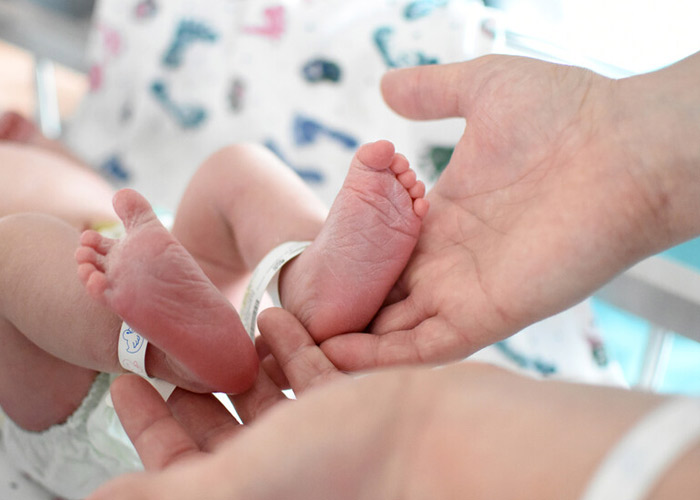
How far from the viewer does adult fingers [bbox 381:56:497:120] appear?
32.4 inches

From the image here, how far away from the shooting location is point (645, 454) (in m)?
0.38

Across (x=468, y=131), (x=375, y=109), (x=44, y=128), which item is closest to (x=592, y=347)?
(x=468, y=131)

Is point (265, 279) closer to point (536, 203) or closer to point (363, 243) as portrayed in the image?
point (363, 243)

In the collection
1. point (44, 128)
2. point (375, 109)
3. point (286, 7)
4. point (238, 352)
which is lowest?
point (44, 128)

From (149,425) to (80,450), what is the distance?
0.97ft

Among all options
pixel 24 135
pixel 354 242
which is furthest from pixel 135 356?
pixel 24 135

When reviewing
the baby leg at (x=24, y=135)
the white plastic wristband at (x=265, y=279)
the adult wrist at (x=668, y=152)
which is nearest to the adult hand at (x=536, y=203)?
the adult wrist at (x=668, y=152)

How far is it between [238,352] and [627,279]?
23.9 inches

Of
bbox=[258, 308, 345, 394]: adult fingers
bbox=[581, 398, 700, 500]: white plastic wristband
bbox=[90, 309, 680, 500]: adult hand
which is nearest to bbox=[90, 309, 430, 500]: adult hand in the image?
bbox=[90, 309, 680, 500]: adult hand

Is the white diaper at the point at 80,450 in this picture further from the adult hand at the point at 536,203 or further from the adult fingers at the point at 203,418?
the adult hand at the point at 536,203

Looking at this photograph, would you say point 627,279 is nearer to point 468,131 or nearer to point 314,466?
point 468,131

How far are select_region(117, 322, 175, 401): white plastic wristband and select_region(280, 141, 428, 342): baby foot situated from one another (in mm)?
168

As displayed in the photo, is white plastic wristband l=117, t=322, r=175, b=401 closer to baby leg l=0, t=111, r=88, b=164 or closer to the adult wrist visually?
the adult wrist

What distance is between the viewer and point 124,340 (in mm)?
687
